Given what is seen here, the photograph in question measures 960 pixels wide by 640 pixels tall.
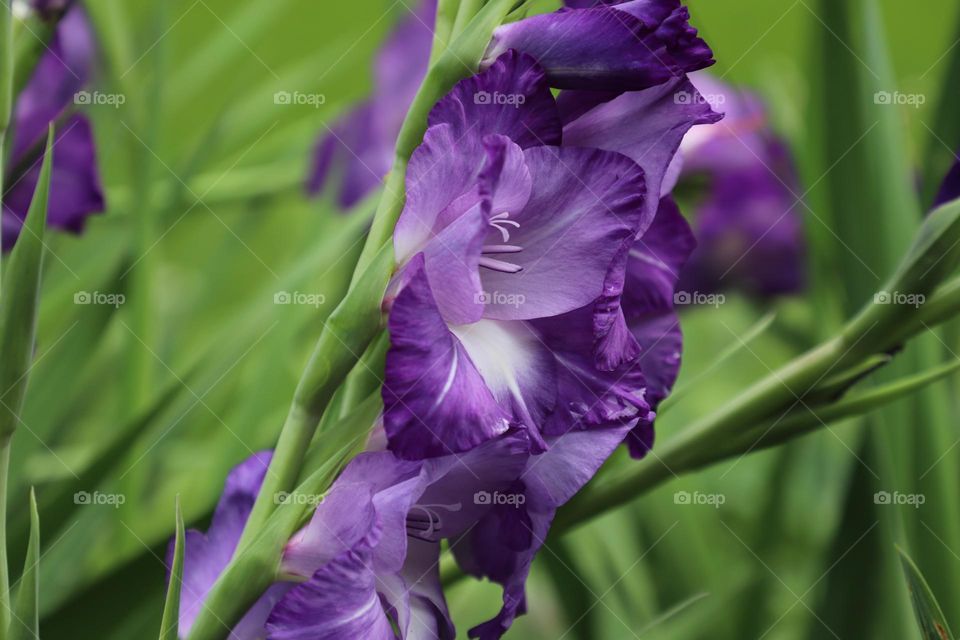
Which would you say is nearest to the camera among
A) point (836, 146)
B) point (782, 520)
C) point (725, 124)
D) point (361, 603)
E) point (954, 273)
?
point (361, 603)

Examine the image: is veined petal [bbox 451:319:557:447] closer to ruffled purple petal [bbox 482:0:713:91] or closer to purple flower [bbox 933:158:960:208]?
ruffled purple petal [bbox 482:0:713:91]

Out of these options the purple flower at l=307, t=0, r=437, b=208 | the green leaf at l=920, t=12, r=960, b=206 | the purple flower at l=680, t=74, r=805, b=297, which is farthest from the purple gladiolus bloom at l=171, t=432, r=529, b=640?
the purple flower at l=680, t=74, r=805, b=297

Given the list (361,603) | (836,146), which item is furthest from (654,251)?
(836,146)

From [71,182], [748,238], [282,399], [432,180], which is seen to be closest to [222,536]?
[432,180]

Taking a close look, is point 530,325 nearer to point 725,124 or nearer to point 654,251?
point 654,251

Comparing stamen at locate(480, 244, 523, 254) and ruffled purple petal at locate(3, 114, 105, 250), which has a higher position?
ruffled purple petal at locate(3, 114, 105, 250)

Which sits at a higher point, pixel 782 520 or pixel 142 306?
pixel 142 306
